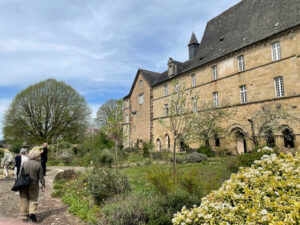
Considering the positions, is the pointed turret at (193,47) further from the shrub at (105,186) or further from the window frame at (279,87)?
the shrub at (105,186)

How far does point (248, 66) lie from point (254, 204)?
684 inches

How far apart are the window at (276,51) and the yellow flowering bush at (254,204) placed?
15.4 metres

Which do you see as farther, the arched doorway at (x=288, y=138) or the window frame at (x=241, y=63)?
the window frame at (x=241, y=63)

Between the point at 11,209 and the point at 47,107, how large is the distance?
25.9 metres

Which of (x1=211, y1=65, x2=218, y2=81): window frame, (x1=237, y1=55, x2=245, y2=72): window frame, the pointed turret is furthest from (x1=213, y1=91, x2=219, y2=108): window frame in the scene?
the pointed turret

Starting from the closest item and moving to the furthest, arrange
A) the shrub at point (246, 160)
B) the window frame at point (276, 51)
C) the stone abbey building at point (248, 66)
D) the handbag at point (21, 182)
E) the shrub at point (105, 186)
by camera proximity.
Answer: the handbag at point (21, 182) < the shrub at point (105, 186) < the shrub at point (246, 160) < the stone abbey building at point (248, 66) < the window frame at point (276, 51)

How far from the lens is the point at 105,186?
18.2 ft

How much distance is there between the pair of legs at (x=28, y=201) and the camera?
459cm

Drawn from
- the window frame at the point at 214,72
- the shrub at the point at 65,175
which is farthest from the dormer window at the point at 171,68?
the shrub at the point at 65,175

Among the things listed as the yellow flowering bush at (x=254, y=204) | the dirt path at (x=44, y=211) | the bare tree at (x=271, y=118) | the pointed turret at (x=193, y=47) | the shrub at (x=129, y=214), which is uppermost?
the pointed turret at (x=193, y=47)

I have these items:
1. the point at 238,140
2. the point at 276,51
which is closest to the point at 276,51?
the point at 276,51

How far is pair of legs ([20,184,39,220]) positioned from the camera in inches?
181

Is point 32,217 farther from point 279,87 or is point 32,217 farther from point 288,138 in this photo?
point 279,87

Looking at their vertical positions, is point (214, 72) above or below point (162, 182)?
above
